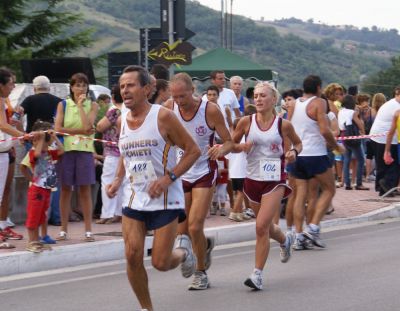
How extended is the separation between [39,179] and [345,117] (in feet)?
33.2

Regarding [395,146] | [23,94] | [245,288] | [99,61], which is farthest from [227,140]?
[99,61]

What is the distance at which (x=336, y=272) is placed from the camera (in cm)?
1077

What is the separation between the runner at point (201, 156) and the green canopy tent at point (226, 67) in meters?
16.5

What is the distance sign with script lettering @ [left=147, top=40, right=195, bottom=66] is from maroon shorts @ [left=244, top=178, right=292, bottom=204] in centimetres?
826

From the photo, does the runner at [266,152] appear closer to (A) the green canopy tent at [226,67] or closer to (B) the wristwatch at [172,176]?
(B) the wristwatch at [172,176]

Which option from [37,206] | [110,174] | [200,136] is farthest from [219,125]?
[110,174]

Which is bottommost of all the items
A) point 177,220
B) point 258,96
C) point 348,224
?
point 348,224

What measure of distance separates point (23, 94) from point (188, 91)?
5.83 meters

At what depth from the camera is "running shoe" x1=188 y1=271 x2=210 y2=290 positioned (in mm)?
9830

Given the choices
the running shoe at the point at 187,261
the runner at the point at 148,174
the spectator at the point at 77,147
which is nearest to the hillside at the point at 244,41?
the spectator at the point at 77,147

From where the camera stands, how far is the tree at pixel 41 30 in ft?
108

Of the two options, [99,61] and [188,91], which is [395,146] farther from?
[99,61]

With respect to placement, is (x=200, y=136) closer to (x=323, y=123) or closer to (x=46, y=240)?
(x=323, y=123)

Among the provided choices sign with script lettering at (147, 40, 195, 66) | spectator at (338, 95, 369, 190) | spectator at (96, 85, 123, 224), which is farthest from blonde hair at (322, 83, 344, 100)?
spectator at (96, 85, 123, 224)
